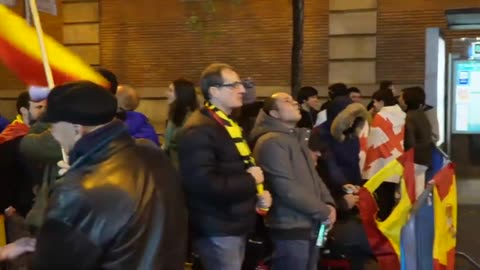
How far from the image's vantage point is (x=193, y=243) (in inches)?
Result: 209

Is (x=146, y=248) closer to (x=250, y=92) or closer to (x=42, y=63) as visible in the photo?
(x=42, y=63)

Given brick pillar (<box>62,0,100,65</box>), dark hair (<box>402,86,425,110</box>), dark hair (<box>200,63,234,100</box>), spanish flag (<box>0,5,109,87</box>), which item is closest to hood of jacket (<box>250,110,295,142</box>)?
dark hair (<box>200,63,234,100</box>)

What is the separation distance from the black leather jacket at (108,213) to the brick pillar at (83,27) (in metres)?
12.6

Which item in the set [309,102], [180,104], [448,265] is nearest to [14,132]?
[180,104]

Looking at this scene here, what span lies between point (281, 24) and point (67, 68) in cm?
973

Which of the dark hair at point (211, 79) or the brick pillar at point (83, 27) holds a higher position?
the brick pillar at point (83, 27)

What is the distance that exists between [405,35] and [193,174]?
8.98 meters

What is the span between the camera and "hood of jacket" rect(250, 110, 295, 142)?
5992mm

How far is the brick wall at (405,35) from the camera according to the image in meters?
13.1

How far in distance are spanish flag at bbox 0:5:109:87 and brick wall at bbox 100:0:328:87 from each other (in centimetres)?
957

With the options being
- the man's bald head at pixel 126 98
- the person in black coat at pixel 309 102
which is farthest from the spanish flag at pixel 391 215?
the person in black coat at pixel 309 102

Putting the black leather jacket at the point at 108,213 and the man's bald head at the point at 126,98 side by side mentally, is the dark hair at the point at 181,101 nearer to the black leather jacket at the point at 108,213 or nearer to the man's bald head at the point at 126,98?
the man's bald head at the point at 126,98

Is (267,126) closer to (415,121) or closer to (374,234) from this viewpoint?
(374,234)

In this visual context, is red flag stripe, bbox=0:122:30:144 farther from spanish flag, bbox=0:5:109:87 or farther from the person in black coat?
the person in black coat
